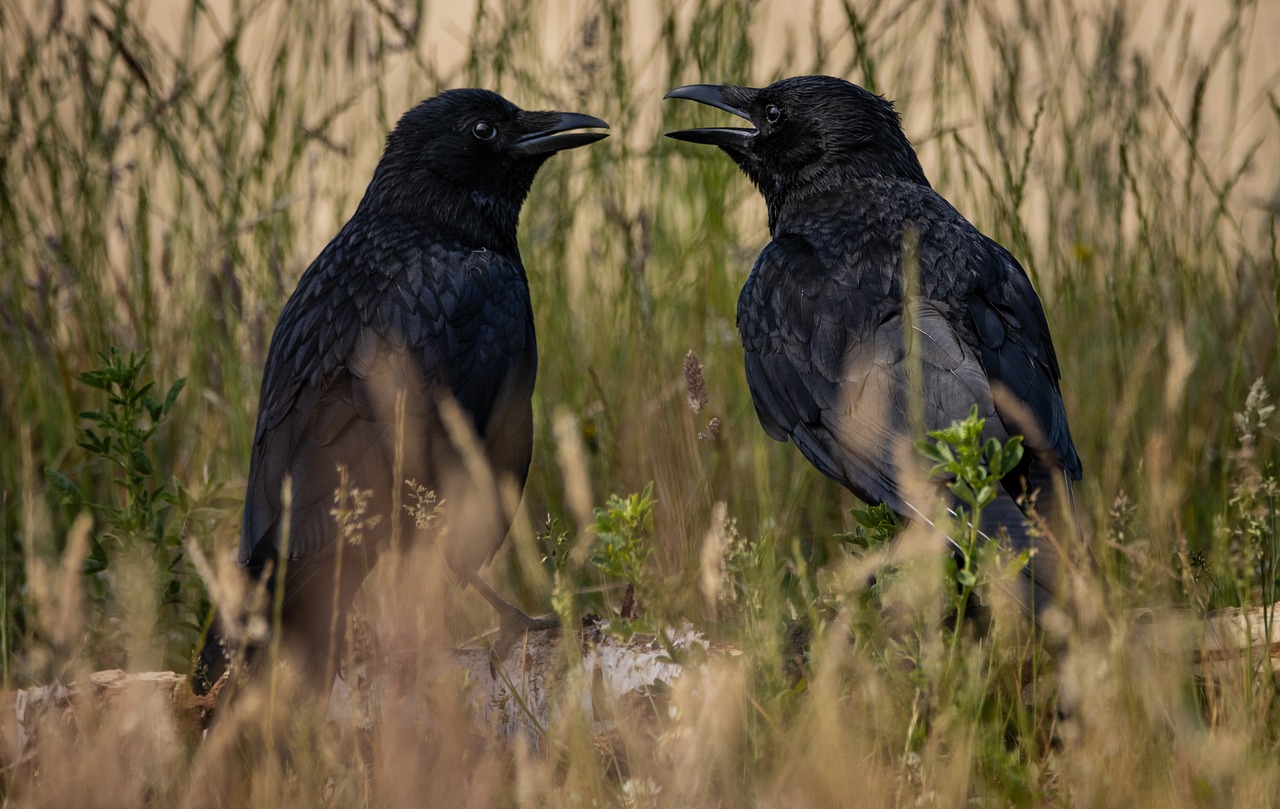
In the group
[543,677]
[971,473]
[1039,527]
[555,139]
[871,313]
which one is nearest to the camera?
[971,473]

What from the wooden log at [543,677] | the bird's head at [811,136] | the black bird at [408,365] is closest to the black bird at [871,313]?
the bird's head at [811,136]

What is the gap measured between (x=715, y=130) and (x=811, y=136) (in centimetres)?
30

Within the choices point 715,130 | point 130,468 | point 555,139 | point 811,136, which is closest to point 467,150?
point 555,139

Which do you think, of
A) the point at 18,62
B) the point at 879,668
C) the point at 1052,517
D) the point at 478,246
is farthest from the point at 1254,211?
the point at 18,62

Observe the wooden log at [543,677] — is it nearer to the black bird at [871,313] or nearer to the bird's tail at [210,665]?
the bird's tail at [210,665]

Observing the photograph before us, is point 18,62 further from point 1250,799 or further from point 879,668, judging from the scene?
point 1250,799

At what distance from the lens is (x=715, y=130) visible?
385cm

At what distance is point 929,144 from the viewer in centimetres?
593

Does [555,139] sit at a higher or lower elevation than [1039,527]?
higher

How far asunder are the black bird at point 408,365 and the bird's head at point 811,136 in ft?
1.44

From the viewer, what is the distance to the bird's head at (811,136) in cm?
366

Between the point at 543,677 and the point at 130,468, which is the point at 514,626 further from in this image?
the point at 130,468

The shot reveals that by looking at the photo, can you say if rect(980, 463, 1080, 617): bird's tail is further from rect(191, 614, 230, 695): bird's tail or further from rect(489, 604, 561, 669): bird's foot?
rect(191, 614, 230, 695): bird's tail

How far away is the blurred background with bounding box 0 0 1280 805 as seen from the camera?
3.82 metres
